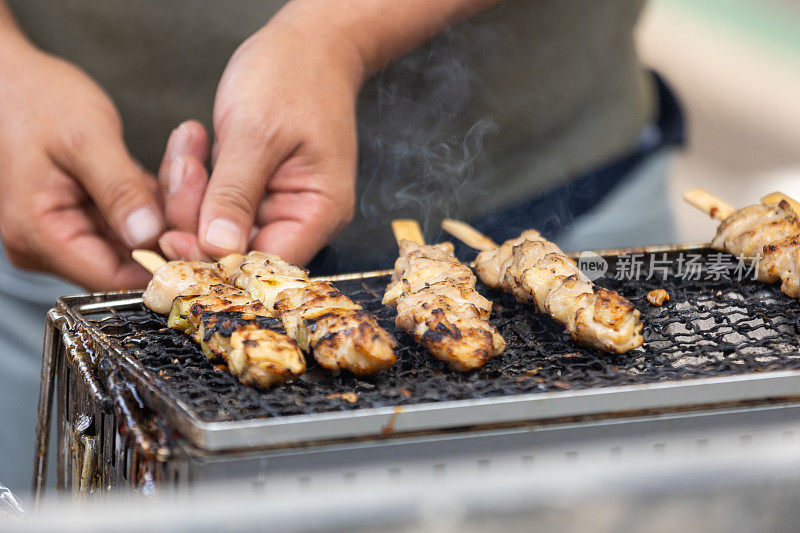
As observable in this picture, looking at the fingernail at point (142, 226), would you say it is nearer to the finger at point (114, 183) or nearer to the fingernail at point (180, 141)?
the finger at point (114, 183)

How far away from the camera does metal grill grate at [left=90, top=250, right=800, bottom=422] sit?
177cm

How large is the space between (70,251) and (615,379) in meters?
2.40

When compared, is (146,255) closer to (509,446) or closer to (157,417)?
(157,417)

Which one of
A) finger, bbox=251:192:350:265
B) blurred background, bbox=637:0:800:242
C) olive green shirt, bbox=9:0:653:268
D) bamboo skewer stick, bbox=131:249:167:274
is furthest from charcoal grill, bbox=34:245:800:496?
blurred background, bbox=637:0:800:242

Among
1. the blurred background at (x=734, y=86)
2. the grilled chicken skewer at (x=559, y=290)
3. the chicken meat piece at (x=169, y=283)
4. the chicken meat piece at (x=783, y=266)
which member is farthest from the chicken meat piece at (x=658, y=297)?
the blurred background at (x=734, y=86)

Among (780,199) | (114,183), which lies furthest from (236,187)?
(780,199)

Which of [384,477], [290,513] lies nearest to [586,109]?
[384,477]

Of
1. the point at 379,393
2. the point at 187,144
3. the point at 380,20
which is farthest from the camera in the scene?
the point at 380,20

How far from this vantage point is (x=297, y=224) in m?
3.20

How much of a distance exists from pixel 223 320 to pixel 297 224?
122 centimetres

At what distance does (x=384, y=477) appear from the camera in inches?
63.5

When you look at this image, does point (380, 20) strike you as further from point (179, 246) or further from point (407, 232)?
point (179, 246)

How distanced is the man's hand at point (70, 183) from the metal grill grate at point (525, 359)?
928 mm

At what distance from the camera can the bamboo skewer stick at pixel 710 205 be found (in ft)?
9.74
